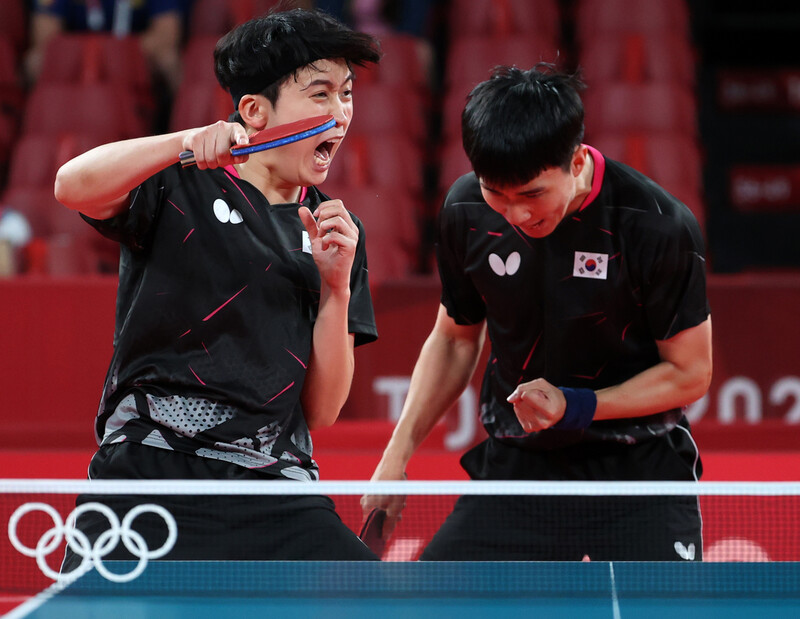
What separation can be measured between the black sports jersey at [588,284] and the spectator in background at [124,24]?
5780mm

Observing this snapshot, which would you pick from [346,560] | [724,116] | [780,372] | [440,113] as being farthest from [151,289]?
[724,116]

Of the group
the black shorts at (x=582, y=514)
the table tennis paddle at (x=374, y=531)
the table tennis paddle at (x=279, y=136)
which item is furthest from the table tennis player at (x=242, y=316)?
the black shorts at (x=582, y=514)

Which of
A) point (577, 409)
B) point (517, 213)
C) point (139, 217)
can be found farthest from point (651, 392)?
point (139, 217)

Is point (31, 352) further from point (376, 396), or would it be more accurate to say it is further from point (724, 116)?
point (724, 116)

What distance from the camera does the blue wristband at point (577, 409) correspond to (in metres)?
2.63

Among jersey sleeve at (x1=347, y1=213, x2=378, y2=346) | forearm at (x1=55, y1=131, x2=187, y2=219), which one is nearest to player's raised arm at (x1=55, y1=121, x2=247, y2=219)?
forearm at (x1=55, y1=131, x2=187, y2=219)

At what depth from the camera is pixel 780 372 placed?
501cm

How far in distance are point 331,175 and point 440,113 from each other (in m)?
1.66

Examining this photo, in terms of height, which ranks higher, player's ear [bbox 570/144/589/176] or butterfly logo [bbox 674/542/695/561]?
player's ear [bbox 570/144/589/176]

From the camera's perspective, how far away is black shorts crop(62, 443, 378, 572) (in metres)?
2.40

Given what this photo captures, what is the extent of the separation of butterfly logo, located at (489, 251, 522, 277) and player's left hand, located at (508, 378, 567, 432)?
1.30ft

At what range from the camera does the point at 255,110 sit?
268 cm

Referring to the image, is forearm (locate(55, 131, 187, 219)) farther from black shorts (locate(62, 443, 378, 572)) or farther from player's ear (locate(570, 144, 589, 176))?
player's ear (locate(570, 144, 589, 176))

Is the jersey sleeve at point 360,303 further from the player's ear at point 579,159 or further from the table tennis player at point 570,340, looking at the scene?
the player's ear at point 579,159
